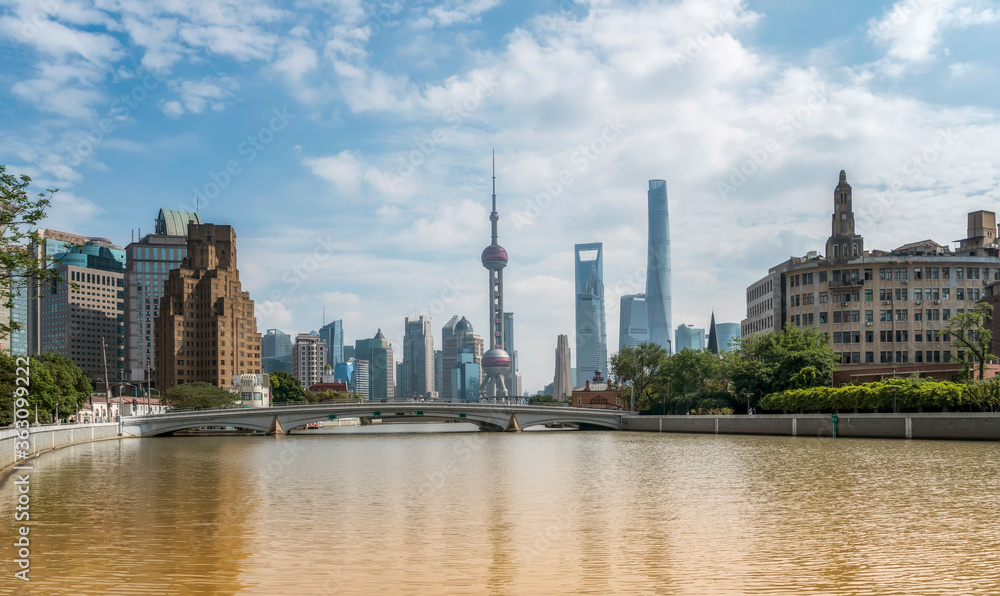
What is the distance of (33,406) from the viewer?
76.6 meters

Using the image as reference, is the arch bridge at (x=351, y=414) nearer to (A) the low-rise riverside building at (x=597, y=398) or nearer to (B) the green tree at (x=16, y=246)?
(A) the low-rise riverside building at (x=597, y=398)

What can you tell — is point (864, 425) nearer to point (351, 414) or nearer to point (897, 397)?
point (897, 397)

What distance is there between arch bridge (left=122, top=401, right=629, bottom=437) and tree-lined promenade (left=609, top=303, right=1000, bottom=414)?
10.1 meters

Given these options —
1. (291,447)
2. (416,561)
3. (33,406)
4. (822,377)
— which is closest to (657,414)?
(822,377)

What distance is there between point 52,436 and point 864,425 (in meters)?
75.8

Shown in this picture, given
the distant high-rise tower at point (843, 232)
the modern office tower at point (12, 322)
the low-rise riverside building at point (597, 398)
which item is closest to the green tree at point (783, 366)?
the distant high-rise tower at point (843, 232)

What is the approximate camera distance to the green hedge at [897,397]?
7806 cm

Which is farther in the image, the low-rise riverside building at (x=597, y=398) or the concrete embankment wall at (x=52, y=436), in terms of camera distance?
the low-rise riverside building at (x=597, y=398)

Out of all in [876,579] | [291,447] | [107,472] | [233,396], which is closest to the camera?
[876,579]

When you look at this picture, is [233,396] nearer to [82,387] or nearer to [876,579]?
[82,387]

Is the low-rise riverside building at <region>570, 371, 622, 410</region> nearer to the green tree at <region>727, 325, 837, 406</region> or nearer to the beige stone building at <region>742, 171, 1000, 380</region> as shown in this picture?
the beige stone building at <region>742, 171, 1000, 380</region>

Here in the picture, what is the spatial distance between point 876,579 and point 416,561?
11840 millimetres

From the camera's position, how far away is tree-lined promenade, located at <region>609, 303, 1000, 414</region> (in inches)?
3265

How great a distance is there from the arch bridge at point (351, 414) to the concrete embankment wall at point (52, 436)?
432 inches
